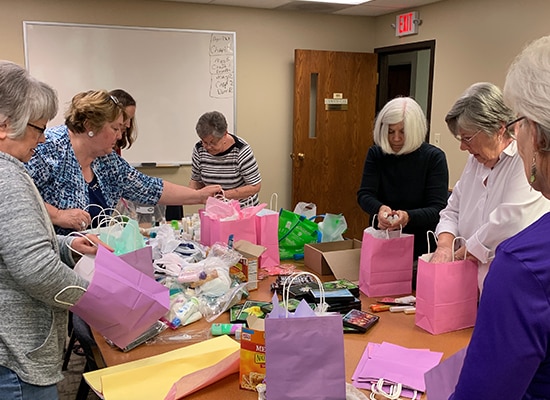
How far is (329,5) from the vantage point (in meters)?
4.72

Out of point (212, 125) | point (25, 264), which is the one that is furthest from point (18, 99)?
point (212, 125)

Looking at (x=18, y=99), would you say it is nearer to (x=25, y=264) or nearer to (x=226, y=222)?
(x=25, y=264)

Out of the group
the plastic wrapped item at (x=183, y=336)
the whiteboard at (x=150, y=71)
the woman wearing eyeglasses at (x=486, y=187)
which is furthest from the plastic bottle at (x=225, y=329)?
the whiteboard at (x=150, y=71)

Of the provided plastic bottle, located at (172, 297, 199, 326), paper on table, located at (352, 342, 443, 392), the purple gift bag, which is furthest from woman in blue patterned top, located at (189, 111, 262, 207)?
the purple gift bag

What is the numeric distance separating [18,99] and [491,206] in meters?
1.55

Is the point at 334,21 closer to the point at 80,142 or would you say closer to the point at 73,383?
the point at 80,142

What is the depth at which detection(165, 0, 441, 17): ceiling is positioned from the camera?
4.53 m

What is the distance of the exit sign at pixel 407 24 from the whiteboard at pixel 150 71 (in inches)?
66.1

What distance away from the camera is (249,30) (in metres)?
4.83

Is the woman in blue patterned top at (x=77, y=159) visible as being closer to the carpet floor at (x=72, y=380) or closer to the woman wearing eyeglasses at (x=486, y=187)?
the carpet floor at (x=72, y=380)

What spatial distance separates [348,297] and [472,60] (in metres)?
3.19

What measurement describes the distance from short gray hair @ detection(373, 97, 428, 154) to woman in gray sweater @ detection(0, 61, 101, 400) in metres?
1.47

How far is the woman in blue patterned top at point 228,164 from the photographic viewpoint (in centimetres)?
317

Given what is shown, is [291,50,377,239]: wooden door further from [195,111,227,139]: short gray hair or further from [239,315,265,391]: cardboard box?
[239,315,265,391]: cardboard box
